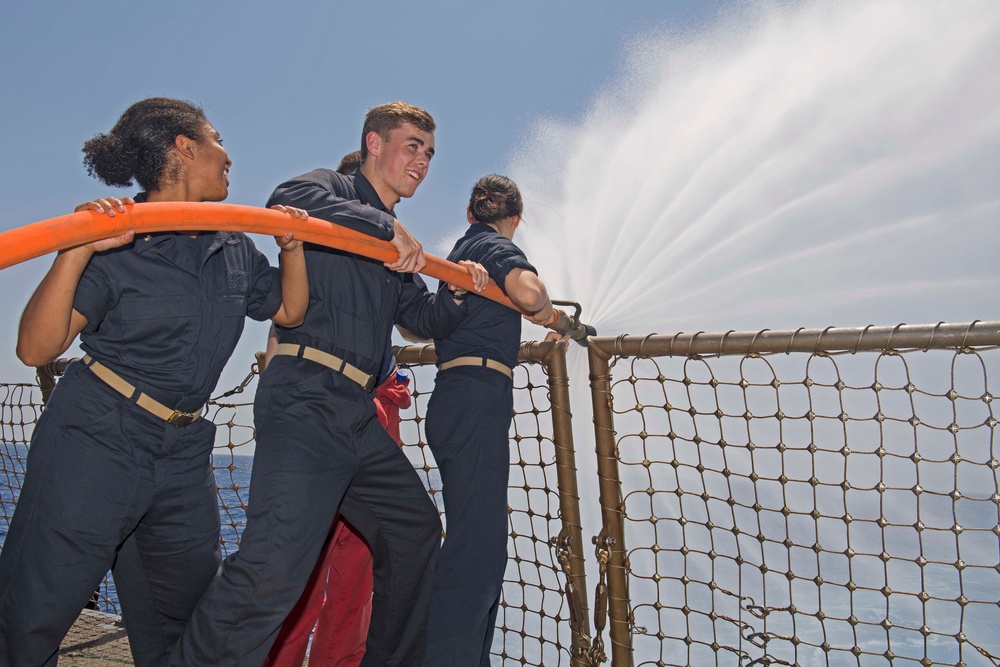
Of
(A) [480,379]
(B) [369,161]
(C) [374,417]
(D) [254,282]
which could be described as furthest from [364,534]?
(B) [369,161]

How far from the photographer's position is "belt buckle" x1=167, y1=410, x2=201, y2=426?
2568mm

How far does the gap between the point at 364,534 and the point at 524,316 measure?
3.88 ft

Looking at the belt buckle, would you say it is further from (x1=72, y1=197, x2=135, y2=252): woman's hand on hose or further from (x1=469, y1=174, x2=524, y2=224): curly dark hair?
(x1=469, y1=174, x2=524, y2=224): curly dark hair

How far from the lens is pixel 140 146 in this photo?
8.71ft

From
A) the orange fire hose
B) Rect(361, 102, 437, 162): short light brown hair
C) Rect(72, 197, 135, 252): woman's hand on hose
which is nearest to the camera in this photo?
the orange fire hose

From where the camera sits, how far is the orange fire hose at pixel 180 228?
6.08 ft

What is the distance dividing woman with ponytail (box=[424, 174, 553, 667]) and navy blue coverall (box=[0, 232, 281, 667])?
89cm

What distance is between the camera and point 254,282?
2.89 metres

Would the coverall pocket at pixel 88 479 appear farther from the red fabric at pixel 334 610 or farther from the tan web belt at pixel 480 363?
the tan web belt at pixel 480 363

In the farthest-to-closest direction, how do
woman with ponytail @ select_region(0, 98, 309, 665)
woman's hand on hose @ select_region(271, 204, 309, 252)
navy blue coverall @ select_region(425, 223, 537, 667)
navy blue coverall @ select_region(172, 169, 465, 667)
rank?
navy blue coverall @ select_region(425, 223, 537, 667) → woman's hand on hose @ select_region(271, 204, 309, 252) → navy blue coverall @ select_region(172, 169, 465, 667) → woman with ponytail @ select_region(0, 98, 309, 665)

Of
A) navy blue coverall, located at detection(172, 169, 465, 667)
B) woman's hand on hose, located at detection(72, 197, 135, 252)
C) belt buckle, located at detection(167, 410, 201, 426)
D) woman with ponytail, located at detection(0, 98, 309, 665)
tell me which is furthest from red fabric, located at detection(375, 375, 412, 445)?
woman's hand on hose, located at detection(72, 197, 135, 252)

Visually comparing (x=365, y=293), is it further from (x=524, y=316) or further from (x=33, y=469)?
(x=33, y=469)

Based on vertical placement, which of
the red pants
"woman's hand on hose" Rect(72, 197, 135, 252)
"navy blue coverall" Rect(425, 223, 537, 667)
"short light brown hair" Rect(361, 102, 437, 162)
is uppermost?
"short light brown hair" Rect(361, 102, 437, 162)

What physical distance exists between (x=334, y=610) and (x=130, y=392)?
1.62 meters
